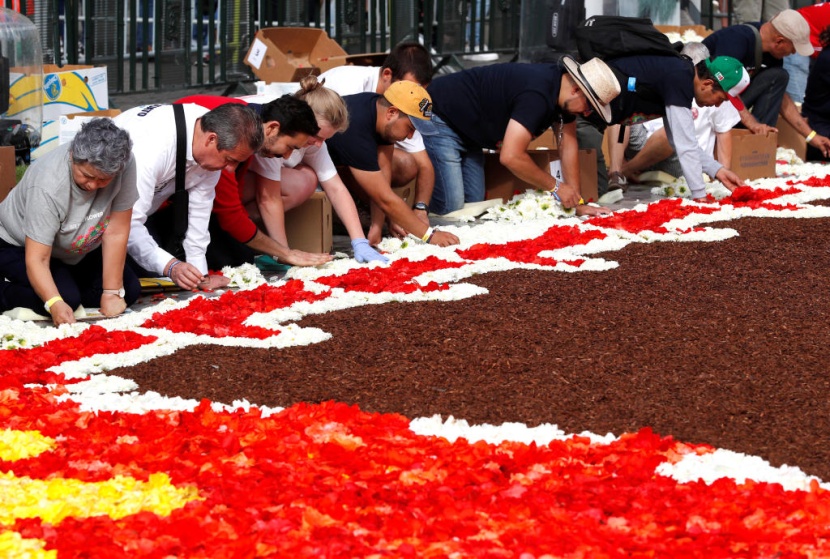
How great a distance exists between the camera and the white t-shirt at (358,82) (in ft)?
25.3

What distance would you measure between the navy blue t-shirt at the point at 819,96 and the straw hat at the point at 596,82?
16.3 ft

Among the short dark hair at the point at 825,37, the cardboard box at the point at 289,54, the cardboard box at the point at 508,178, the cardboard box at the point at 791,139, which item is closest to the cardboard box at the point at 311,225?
the cardboard box at the point at 508,178

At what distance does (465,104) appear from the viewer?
8266 mm

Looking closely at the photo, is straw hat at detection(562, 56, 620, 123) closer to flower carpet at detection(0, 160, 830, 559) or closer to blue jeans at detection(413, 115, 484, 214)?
blue jeans at detection(413, 115, 484, 214)

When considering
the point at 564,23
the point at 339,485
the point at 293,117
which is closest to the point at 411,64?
the point at 293,117

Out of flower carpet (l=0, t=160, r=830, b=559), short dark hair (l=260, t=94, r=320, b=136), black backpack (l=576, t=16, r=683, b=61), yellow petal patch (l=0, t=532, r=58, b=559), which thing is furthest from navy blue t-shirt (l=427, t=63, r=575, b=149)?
yellow petal patch (l=0, t=532, r=58, b=559)

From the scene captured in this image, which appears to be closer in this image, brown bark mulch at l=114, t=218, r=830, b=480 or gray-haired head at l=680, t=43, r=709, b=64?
brown bark mulch at l=114, t=218, r=830, b=480

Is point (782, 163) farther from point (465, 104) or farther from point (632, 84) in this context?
point (465, 104)

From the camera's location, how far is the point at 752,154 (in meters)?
10.3

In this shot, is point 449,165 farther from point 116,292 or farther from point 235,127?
point 116,292

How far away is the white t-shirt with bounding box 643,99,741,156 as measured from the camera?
9.80 metres

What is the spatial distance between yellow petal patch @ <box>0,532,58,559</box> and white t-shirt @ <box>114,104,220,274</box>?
10.7 feet

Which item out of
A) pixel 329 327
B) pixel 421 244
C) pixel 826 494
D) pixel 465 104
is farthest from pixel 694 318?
pixel 465 104

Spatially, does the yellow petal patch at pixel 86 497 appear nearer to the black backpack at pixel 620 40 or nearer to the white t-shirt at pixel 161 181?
the white t-shirt at pixel 161 181
